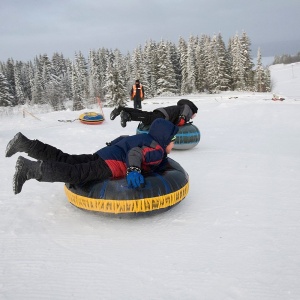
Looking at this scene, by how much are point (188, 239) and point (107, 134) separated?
6974 mm

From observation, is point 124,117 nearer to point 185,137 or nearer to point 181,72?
point 185,137

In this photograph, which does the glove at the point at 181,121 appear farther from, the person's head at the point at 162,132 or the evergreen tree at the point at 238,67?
the evergreen tree at the point at 238,67

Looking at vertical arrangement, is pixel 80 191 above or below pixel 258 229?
above

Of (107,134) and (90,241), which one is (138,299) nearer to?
(90,241)

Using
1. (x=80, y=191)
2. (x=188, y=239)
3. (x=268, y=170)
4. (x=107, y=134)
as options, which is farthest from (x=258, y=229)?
(x=107, y=134)

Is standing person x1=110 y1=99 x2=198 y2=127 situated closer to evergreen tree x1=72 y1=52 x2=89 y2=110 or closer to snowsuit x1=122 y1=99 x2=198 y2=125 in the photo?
snowsuit x1=122 y1=99 x2=198 y2=125

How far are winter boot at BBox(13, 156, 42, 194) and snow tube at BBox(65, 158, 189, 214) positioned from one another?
0.58m

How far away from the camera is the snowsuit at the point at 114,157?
11.2ft

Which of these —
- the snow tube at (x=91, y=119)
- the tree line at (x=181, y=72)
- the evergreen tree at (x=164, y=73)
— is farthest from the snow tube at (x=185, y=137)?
the evergreen tree at (x=164, y=73)

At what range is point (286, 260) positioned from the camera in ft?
9.03

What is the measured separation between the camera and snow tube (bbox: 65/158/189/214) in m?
3.33

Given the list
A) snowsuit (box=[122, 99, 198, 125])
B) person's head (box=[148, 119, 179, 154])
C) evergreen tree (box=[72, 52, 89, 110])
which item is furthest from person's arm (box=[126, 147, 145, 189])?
evergreen tree (box=[72, 52, 89, 110])

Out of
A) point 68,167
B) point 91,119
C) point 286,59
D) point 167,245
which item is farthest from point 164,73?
point 286,59

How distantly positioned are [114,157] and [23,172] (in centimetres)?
103
